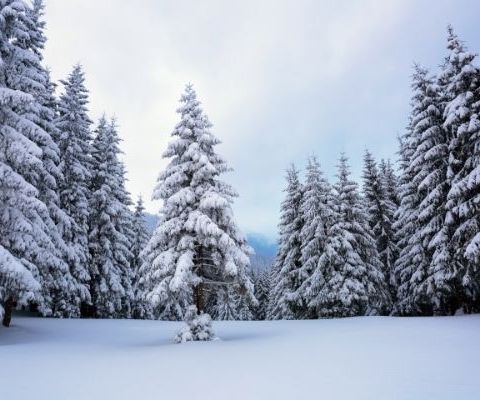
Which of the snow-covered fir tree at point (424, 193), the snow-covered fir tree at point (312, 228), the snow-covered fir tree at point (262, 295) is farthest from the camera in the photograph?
the snow-covered fir tree at point (262, 295)

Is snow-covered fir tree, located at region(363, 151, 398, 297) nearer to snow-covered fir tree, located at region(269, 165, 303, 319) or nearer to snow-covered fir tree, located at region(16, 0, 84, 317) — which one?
snow-covered fir tree, located at region(269, 165, 303, 319)

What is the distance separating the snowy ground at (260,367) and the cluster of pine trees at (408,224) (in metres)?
6.27

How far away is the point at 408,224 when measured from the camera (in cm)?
2773

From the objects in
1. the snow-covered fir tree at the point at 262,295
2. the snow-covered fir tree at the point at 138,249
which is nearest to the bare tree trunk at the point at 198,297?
the snow-covered fir tree at the point at 138,249

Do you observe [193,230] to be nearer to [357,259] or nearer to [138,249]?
[357,259]

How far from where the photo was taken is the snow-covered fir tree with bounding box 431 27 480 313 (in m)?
19.2

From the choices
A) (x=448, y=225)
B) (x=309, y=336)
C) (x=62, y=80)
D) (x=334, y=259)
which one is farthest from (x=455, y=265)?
(x=62, y=80)

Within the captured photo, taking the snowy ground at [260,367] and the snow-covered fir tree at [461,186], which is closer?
the snowy ground at [260,367]

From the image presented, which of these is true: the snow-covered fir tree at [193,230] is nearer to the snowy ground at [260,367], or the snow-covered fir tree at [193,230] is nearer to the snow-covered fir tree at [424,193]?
the snowy ground at [260,367]

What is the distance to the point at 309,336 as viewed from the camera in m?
17.0

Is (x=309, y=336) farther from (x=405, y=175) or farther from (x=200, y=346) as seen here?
(x=405, y=175)

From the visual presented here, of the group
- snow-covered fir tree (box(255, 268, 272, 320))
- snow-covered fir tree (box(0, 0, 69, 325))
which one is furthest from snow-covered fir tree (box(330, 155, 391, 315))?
snow-covered fir tree (box(255, 268, 272, 320))

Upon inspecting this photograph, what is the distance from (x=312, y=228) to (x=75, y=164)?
1784 cm

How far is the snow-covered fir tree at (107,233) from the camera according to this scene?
3022cm
